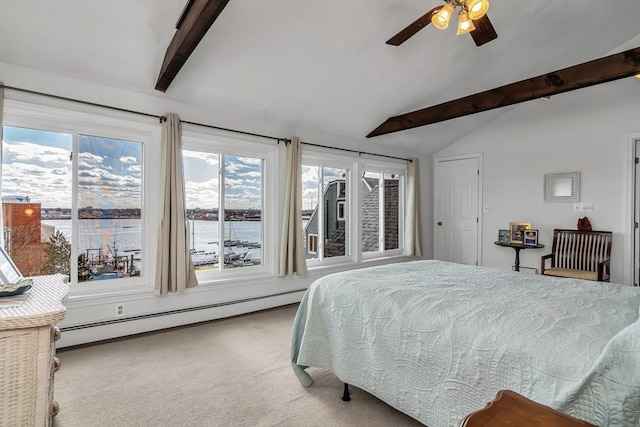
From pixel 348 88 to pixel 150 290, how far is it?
299cm

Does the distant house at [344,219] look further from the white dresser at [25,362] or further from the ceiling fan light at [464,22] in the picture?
the white dresser at [25,362]

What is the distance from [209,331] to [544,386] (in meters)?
2.85

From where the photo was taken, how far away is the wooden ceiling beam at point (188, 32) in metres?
2.14

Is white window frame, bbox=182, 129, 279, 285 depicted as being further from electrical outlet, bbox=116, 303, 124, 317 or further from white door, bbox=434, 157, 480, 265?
white door, bbox=434, 157, 480, 265

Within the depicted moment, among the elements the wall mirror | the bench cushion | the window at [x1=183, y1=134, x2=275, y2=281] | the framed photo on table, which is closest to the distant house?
the window at [x1=183, y1=134, x2=275, y2=281]

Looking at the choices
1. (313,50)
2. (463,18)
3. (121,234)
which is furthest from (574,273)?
(121,234)

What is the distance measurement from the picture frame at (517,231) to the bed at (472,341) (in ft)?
9.00

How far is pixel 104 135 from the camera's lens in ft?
9.96

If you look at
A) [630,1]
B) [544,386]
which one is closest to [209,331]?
[544,386]

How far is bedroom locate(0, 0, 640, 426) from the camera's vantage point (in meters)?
2.61

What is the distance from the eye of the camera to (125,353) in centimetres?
273

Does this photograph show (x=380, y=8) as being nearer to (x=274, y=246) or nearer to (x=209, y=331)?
(x=274, y=246)

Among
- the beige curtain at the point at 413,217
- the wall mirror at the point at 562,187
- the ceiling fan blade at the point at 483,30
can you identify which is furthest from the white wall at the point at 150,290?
the wall mirror at the point at 562,187

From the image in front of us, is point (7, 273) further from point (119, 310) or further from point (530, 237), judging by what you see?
point (530, 237)
